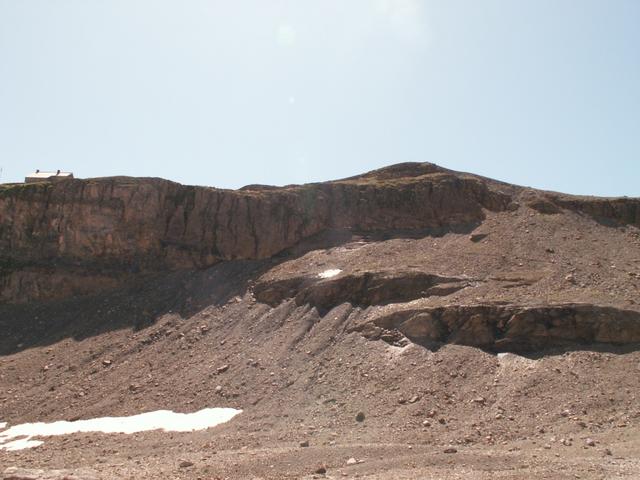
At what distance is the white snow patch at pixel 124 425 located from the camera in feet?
77.3

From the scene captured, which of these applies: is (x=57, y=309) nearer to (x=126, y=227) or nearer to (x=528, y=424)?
(x=126, y=227)

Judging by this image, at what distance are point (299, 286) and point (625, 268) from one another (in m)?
17.5

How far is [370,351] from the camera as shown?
26.2 metres

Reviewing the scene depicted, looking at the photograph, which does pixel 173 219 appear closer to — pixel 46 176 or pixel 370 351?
pixel 46 176

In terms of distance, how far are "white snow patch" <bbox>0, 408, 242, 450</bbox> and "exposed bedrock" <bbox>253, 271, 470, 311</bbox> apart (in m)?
9.12

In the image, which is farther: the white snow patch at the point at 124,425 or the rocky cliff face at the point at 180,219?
the rocky cliff face at the point at 180,219

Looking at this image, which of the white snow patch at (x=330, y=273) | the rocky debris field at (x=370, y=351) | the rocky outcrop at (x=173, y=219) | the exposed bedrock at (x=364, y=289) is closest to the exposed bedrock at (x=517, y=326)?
the rocky debris field at (x=370, y=351)

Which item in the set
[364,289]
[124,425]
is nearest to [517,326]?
[364,289]

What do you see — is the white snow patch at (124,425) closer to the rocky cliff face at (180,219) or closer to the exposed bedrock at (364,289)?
the exposed bedrock at (364,289)

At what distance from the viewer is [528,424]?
776 inches

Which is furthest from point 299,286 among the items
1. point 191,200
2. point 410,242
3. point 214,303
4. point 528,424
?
point 528,424

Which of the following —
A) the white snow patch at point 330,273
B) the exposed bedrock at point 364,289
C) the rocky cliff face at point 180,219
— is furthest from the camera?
the rocky cliff face at point 180,219

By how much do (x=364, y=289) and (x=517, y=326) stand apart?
332 inches

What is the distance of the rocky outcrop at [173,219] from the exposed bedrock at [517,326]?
1387cm
